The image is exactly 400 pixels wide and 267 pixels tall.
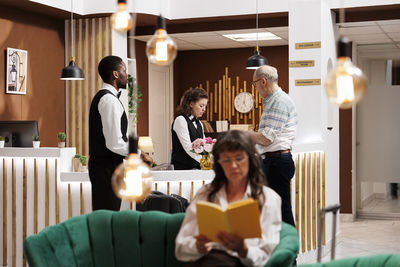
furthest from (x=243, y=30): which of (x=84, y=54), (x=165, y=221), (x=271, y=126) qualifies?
(x=165, y=221)

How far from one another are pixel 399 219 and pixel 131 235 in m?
7.35

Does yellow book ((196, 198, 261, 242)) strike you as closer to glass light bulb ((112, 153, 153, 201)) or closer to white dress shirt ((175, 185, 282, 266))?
white dress shirt ((175, 185, 282, 266))

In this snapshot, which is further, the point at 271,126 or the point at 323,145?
the point at 323,145

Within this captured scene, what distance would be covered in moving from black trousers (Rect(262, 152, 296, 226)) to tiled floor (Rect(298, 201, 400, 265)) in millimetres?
1546

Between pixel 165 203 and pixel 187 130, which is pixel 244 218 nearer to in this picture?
pixel 165 203

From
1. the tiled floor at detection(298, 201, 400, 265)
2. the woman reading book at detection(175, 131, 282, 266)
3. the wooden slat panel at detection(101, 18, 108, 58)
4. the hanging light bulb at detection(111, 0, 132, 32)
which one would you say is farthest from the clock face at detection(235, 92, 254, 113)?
the hanging light bulb at detection(111, 0, 132, 32)

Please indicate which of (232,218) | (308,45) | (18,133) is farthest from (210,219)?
(308,45)

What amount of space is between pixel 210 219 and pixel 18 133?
442 centimetres

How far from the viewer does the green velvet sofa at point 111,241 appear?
3.65 m

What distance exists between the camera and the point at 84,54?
369 inches

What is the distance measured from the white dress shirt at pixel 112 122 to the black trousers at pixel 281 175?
126 centimetres

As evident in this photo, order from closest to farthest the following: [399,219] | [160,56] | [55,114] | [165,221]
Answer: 1. [160,56]
2. [165,221]
3. [55,114]
4. [399,219]

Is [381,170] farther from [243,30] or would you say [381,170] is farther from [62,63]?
[62,63]

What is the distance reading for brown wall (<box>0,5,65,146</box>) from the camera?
8.20 metres
